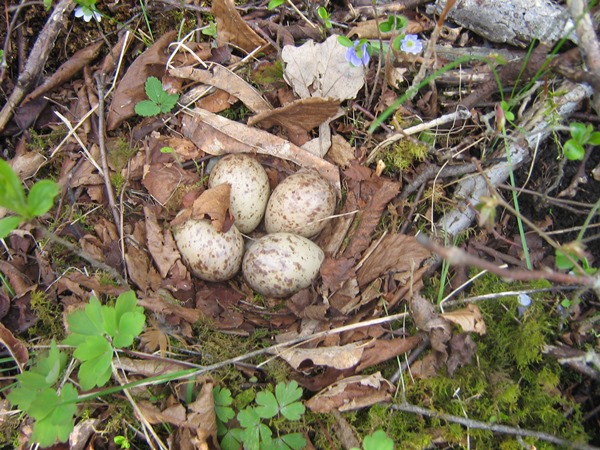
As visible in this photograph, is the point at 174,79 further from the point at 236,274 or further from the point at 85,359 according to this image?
the point at 85,359

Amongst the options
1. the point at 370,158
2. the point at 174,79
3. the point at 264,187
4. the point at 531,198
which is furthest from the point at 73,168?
the point at 531,198

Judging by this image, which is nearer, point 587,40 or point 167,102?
point 587,40

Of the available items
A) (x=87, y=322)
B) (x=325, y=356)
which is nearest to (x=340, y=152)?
(x=325, y=356)

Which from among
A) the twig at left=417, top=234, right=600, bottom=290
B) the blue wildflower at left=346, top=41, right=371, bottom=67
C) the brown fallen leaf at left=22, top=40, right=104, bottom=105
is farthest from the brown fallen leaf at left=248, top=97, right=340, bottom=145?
the twig at left=417, top=234, right=600, bottom=290

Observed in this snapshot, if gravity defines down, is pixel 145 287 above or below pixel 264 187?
below

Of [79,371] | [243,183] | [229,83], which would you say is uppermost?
[229,83]

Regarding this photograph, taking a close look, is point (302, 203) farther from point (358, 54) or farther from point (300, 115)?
point (358, 54)

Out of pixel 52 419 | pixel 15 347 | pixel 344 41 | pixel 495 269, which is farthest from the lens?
pixel 344 41
